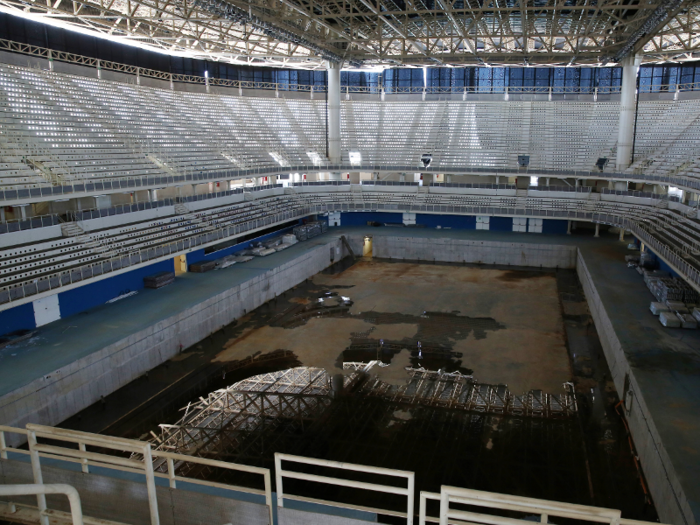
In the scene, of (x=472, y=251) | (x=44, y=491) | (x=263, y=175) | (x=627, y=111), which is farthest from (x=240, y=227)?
(x=627, y=111)

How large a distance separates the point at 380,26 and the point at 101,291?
19073 millimetres

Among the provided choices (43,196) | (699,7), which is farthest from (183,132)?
(699,7)

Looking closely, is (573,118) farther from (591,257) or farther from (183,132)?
(183,132)

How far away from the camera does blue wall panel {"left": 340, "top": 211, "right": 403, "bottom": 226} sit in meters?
34.3

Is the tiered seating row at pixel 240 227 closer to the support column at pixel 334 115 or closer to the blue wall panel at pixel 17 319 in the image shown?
the blue wall panel at pixel 17 319

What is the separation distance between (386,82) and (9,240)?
3180cm

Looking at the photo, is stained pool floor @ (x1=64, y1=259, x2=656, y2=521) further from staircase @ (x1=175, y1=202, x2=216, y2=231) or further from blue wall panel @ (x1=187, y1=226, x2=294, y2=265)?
staircase @ (x1=175, y1=202, x2=216, y2=231)

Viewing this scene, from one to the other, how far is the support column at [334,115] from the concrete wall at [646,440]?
2237 cm

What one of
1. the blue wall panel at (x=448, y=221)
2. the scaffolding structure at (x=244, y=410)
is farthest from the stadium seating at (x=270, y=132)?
the scaffolding structure at (x=244, y=410)

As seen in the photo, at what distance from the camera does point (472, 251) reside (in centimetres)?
2925

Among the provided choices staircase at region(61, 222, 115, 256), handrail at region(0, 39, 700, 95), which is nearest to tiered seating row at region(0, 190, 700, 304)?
staircase at region(61, 222, 115, 256)

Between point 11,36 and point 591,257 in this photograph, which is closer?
point 591,257

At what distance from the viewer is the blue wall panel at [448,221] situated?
33.0 m

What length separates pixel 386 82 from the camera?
42469 mm
